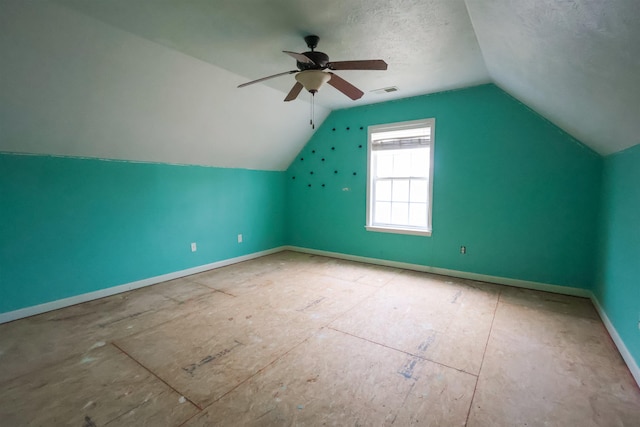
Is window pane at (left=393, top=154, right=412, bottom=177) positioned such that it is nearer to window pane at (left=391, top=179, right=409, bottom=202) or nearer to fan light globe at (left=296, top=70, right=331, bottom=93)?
window pane at (left=391, top=179, right=409, bottom=202)

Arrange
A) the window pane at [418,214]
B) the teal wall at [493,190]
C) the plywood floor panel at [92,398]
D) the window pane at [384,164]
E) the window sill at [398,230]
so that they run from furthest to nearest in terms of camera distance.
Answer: the window pane at [384,164] < the window pane at [418,214] < the window sill at [398,230] < the teal wall at [493,190] < the plywood floor panel at [92,398]

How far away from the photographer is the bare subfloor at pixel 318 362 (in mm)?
1544

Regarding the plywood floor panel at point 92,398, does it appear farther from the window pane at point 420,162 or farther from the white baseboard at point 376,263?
the window pane at point 420,162

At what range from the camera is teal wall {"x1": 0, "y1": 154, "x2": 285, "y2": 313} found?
8.58ft

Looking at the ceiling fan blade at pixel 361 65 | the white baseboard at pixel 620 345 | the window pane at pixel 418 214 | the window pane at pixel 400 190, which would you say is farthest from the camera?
the window pane at pixel 400 190

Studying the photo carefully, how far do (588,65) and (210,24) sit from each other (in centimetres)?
259

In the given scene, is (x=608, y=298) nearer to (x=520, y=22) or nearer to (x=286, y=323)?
(x=520, y=22)

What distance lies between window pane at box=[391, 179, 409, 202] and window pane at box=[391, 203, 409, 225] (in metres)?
0.09

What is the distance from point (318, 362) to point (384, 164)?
3.31m

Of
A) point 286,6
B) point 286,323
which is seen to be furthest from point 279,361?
point 286,6

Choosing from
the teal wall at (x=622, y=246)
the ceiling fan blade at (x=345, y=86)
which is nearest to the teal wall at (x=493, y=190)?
the teal wall at (x=622, y=246)

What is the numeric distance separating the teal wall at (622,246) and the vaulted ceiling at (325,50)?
228 millimetres

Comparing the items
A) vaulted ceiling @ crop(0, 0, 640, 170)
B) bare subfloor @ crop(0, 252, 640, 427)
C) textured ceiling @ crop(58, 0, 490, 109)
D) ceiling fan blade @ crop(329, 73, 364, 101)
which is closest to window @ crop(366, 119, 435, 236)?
vaulted ceiling @ crop(0, 0, 640, 170)

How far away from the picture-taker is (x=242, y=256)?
4758 mm
